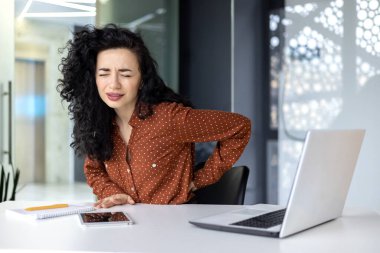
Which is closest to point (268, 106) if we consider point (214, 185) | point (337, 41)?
point (337, 41)

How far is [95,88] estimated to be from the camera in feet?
7.48

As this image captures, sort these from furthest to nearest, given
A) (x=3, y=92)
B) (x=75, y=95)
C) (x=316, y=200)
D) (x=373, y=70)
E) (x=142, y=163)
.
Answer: (x=3, y=92), (x=373, y=70), (x=75, y=95), (x=142, y=163), (x=316, y=200)

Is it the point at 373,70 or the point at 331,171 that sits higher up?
the point at 373,70

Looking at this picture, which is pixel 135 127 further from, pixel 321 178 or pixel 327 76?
pixel 327 76

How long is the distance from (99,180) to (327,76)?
2355 mm

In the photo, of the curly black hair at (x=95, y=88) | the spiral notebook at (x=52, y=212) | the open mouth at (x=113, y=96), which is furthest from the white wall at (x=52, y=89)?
the spiral notebook at (x=52, y=212)

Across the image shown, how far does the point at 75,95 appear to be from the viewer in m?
2.33

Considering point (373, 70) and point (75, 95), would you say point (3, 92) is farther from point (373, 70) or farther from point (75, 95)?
point (373, 70)

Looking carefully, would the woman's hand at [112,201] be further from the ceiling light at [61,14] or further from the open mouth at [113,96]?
the ceiling light at [61,14]

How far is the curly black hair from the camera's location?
86.8 inches

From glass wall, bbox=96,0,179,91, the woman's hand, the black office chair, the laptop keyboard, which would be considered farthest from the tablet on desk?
glass wall, bbox=96,0,179,91

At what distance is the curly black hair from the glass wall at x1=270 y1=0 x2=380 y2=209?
6.49 ft

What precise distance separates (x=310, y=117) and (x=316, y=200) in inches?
110

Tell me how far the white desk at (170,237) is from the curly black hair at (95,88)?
0.62 m
